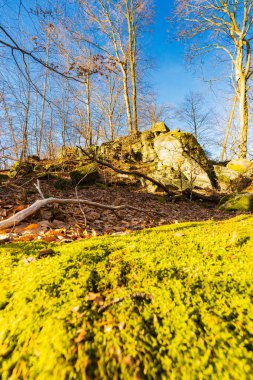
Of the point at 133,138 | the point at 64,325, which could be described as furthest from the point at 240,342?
the point at 133,138

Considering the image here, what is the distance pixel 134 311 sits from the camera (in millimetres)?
834

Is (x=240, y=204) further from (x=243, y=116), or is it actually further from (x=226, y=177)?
(x=243, y=116)

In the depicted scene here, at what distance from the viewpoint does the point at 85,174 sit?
9.01 metres

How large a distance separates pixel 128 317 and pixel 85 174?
8492 mm

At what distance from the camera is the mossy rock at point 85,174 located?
8.82m

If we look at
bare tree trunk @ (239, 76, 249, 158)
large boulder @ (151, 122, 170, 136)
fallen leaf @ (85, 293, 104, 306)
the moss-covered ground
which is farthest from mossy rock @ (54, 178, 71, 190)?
bare tree trunk @ (239, 76, 249, 158)

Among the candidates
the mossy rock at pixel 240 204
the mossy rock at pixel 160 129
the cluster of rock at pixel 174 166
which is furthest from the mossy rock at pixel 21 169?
the mossy rock at pixel 160 129

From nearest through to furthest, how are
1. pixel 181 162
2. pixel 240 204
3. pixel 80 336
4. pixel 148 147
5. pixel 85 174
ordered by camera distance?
pixel 80 336
pixel 240 204
pixel 85 174
pixel 181 162
pixel 148 147

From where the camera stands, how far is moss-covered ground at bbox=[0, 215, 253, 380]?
631 millimetres

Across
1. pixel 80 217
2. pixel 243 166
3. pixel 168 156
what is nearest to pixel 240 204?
pixel 243 166

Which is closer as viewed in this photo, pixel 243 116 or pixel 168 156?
pixel 168 156

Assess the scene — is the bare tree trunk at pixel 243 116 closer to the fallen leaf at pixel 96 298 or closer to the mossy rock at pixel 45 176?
the mossy rock at pixel 45 176

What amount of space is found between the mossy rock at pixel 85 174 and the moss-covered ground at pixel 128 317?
7692 mm

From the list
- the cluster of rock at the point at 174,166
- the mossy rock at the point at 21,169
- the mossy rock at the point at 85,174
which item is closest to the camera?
the mossy rock at the point at 85,174
